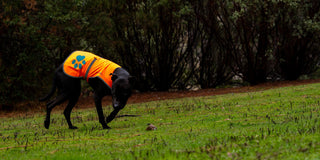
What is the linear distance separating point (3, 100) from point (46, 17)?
16.2ft

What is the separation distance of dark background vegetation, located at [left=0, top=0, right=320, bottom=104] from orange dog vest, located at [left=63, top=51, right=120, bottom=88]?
410 inches

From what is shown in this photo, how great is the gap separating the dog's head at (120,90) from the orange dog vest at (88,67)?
0.36 m

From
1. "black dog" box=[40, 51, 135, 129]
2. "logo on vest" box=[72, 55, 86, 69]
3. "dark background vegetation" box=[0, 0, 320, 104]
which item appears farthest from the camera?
"dark background vegetation" box=[0, 0, 320, 104]

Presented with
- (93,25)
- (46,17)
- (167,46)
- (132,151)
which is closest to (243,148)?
(132,151)

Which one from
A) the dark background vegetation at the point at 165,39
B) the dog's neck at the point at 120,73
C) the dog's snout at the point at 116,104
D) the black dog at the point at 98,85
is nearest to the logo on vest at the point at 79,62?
the black dog at the point at 98,85

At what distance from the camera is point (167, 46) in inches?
1022

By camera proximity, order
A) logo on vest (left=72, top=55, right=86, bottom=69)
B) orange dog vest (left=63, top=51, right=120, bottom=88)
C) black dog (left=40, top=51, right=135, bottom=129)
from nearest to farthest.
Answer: black dog (left=40, top=51, right=135, bottom=129), orange dog vest (left=63, top=51, right=120, bottom=88), logo on vest (left=72, top=55, right=86, bottom=69)

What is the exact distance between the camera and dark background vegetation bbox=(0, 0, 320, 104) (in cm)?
2109

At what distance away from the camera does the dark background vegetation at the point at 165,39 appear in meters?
21.1

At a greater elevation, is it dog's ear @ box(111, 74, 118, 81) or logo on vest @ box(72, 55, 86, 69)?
logo on vest @ box(72, 55, 86, 69)

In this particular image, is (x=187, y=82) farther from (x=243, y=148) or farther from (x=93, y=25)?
(x=243, y=148)

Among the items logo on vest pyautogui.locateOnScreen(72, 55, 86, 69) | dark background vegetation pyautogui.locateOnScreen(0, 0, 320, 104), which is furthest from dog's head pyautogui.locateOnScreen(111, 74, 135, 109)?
dark background vegetation pyautogui.locateOnScreen(0, 0, 320, 104)

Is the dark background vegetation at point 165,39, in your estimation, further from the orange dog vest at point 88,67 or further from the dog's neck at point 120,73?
the dog's neck at point 120,73

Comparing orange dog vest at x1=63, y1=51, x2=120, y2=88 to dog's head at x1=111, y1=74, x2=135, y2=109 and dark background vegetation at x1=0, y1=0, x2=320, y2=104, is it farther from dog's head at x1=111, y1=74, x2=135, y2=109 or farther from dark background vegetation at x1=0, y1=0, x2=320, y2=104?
dark background vegetation at x1=0, y1=0, x2=320, y2=104
